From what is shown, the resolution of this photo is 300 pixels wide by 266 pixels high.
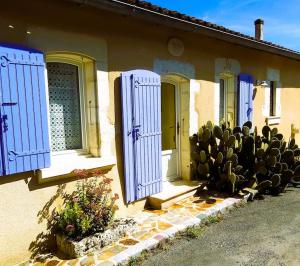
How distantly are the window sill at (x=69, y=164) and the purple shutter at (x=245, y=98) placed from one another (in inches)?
162

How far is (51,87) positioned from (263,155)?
4.48 metres

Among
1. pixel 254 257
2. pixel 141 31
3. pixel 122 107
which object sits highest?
pixel 141 31

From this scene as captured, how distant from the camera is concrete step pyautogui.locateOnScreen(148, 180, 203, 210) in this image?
528cm

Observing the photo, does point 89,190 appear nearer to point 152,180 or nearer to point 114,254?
point 114,254

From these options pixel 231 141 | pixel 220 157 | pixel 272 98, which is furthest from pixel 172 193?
pixel 272 98

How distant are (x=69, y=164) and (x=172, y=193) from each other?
2.24 meters

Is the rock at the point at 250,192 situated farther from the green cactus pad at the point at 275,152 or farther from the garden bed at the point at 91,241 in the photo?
the garden bed at the point at 91,241

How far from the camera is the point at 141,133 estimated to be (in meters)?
5.00

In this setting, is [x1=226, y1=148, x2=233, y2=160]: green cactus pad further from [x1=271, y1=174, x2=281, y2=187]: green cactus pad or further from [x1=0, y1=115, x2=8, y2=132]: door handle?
[x1=0, y1=115, x2=8, y2=132]: door handle

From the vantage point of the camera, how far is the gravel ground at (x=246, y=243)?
3678 mm

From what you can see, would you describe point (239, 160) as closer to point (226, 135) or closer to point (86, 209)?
point (226, 135)

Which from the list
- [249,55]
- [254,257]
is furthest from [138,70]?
[249,55]

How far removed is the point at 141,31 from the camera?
501cm

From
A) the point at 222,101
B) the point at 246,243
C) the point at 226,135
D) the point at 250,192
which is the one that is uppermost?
the point at 222,101
